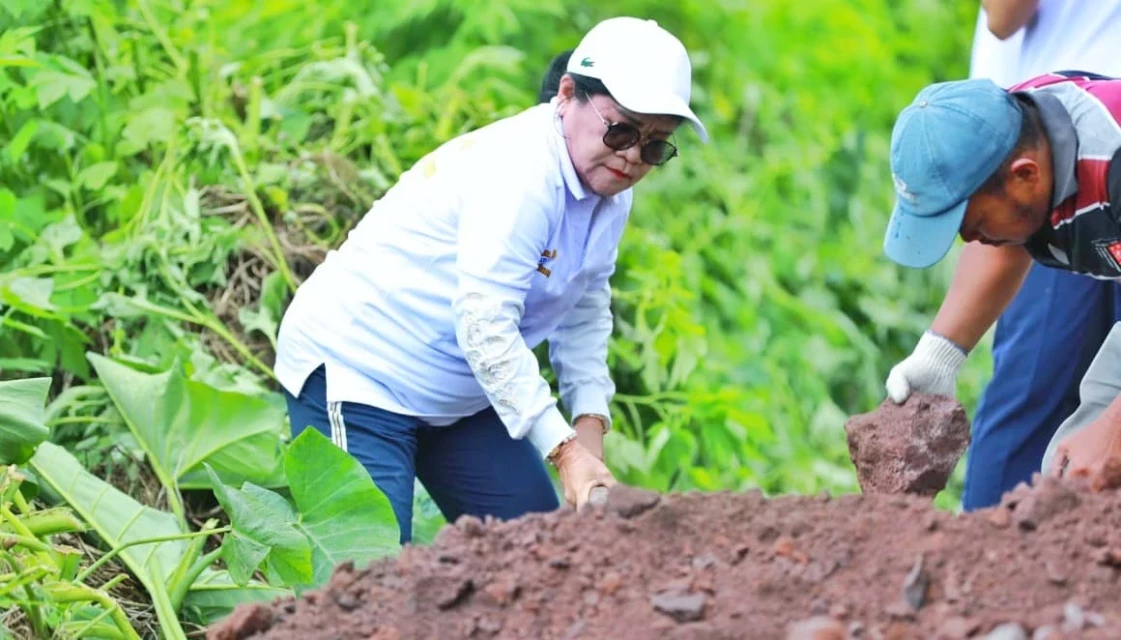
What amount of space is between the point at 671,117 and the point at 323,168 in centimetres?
193

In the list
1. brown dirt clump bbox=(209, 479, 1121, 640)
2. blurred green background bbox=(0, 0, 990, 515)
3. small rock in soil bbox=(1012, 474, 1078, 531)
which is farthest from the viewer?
blurred green background bbox=(0, 0, 990, 515)

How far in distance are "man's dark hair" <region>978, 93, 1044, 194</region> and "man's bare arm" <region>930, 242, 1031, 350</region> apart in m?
0.57

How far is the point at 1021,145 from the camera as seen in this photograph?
2643 millimetres

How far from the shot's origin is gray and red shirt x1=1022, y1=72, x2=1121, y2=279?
2613 millimetres

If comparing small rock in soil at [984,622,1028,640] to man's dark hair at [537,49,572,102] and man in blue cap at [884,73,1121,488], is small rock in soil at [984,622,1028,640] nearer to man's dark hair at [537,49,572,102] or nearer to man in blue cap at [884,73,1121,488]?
man in blue cap at [884,73,1121,488]

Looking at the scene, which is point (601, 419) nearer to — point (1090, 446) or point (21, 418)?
point (1090, 446)

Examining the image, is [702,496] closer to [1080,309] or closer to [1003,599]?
[1003,599]

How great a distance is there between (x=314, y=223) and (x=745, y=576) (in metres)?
2.77

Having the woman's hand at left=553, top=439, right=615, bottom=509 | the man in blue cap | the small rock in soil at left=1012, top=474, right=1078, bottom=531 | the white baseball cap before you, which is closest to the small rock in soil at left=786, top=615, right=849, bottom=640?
the small rock in soil at left=1012, top=474, right=1078, bottom=531

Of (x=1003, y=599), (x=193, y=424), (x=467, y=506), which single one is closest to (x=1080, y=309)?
(x=467, y=506)

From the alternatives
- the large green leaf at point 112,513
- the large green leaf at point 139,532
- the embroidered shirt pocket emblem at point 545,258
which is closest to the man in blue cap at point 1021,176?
the embroidered shirt pocket emblem at point 545,258

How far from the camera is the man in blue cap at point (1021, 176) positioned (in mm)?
2605

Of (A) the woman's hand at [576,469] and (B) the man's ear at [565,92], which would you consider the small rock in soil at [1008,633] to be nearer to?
(A) the woman's hand at [576,469]

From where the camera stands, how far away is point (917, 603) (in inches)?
76.3
